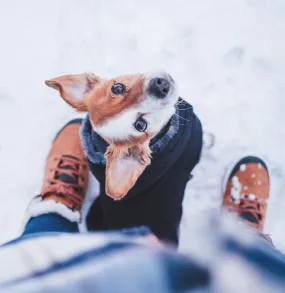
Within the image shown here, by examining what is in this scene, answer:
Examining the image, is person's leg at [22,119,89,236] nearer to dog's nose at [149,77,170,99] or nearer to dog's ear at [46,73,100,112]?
dog's ear at [46,73,100,112]

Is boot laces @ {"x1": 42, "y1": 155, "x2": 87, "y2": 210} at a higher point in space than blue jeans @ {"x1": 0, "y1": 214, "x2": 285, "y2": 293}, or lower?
higher

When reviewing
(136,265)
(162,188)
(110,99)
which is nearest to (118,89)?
(110,99)

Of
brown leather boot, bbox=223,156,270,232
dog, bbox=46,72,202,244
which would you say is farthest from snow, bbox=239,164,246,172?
dog, bbox=46,72,202,244

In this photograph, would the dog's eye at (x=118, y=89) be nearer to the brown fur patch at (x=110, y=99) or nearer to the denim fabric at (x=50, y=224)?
the brown fur patch at (x=110, y=99)

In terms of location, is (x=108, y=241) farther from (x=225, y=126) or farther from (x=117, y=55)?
(x=117, y=55)

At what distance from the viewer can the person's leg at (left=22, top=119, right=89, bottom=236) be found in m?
1.98

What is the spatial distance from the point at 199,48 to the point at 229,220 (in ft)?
5.75

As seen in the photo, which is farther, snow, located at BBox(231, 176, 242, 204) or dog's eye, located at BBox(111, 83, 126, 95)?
snow, located at BBox(231, 176, 242, 204)

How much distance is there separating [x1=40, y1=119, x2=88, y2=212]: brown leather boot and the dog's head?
2.19ft

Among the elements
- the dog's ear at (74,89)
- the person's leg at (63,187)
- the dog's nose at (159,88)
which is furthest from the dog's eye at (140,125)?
the person's leg at (63,187)

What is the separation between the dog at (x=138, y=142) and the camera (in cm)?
149

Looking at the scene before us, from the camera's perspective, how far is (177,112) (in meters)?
1.69

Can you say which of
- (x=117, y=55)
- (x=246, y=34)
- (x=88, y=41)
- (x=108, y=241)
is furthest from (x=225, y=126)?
(x=108, y=241)

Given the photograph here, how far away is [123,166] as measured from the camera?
4.79 feet
